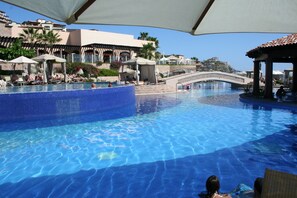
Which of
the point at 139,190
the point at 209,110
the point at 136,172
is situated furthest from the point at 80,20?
the point at 209,110

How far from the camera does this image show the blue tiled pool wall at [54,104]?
12.0 meters

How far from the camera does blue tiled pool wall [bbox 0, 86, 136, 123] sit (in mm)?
11984

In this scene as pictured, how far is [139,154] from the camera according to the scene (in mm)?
7508

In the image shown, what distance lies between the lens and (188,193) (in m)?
5.05

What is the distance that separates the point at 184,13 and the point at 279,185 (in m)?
2.05

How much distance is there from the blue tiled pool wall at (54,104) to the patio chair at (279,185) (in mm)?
11935

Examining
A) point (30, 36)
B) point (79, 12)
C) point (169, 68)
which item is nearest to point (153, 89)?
point (79, 12)

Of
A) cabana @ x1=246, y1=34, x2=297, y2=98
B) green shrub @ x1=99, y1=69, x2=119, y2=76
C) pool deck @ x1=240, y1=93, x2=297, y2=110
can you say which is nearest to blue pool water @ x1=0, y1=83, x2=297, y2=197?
pool deck @ x1=240, y1=93, x2=297, y2=110

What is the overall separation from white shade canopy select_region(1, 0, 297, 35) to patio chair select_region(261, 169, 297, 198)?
1817mm

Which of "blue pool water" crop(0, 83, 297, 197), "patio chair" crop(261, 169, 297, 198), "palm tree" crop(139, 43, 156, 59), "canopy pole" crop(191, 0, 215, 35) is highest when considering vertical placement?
"palm tree" crop(139, 43, 156, 59)

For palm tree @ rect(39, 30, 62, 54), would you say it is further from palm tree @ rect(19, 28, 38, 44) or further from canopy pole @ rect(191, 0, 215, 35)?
canopy pole @ rect(191, 0, 215, 35)

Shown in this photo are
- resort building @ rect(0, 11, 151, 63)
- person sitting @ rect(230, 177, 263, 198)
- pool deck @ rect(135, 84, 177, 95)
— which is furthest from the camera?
resort building @ rect(0, 11, 151, 63)

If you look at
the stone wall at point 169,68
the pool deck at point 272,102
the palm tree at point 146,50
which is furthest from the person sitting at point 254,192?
A: the palm tree at point 146,50

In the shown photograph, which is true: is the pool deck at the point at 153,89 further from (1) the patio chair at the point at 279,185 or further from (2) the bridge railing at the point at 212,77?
(1) the patio chair at the point at 279,185
